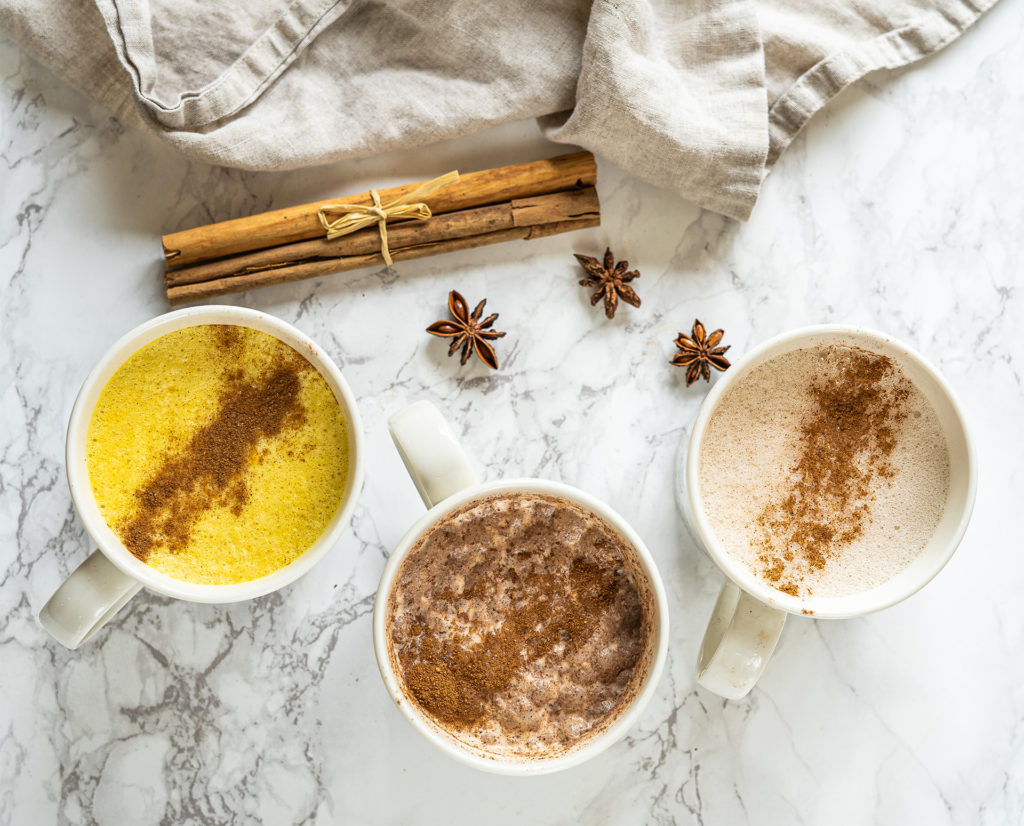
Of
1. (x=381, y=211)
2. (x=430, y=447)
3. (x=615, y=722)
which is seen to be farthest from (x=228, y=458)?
(x=615, y=722)

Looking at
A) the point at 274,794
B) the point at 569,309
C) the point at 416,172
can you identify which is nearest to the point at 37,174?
the point at 416,172

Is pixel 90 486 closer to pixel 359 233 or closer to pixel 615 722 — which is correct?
pixel 359 233

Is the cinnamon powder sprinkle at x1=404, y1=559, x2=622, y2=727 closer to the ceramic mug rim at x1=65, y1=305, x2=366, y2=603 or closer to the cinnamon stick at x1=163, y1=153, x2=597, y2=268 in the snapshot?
the ceramic mug rim at x1=65, y1=305, x2=366, y2=603

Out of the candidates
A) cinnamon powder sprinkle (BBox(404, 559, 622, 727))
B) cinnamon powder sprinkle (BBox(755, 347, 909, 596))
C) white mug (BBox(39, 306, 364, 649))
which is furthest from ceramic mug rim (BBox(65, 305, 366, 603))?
cinnamon powder sprinkle (BBox(755, 347, 909, 596))

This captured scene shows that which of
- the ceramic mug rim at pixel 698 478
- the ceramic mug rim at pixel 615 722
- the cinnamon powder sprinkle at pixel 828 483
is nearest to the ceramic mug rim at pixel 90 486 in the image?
the ceramic mug rim at pixel 615 722

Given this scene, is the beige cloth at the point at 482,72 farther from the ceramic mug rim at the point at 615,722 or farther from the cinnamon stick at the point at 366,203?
the ceramic mug rim at the point at 615,722
